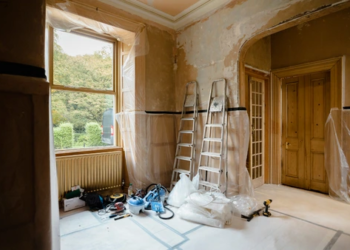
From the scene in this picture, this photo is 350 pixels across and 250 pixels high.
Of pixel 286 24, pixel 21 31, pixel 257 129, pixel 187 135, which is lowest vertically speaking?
pixel 187 135

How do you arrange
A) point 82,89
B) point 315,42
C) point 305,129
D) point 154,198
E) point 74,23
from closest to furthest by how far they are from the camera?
1. point 74,23
2. point 154,198
3. point 82,89
4. point 315,42
5. point 305,129

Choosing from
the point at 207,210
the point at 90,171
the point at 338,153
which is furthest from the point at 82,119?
the point at 338,153

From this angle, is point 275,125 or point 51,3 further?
point 275,125

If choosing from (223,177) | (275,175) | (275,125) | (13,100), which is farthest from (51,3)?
(275,175)

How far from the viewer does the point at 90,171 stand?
327 cm

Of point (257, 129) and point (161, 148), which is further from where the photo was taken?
point (257, 129)

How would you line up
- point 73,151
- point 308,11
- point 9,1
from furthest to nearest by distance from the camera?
point 73,151 → point 308,11 → point 9,1

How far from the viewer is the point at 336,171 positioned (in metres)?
3.25

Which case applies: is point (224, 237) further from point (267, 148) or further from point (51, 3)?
point (51, 3)

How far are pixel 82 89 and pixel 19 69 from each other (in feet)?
9.02

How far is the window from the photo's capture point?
313 centimetres

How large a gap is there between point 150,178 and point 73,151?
139 centimetres

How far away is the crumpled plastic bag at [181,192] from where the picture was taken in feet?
9.78

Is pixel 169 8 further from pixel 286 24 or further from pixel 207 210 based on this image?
pixel 207 210
